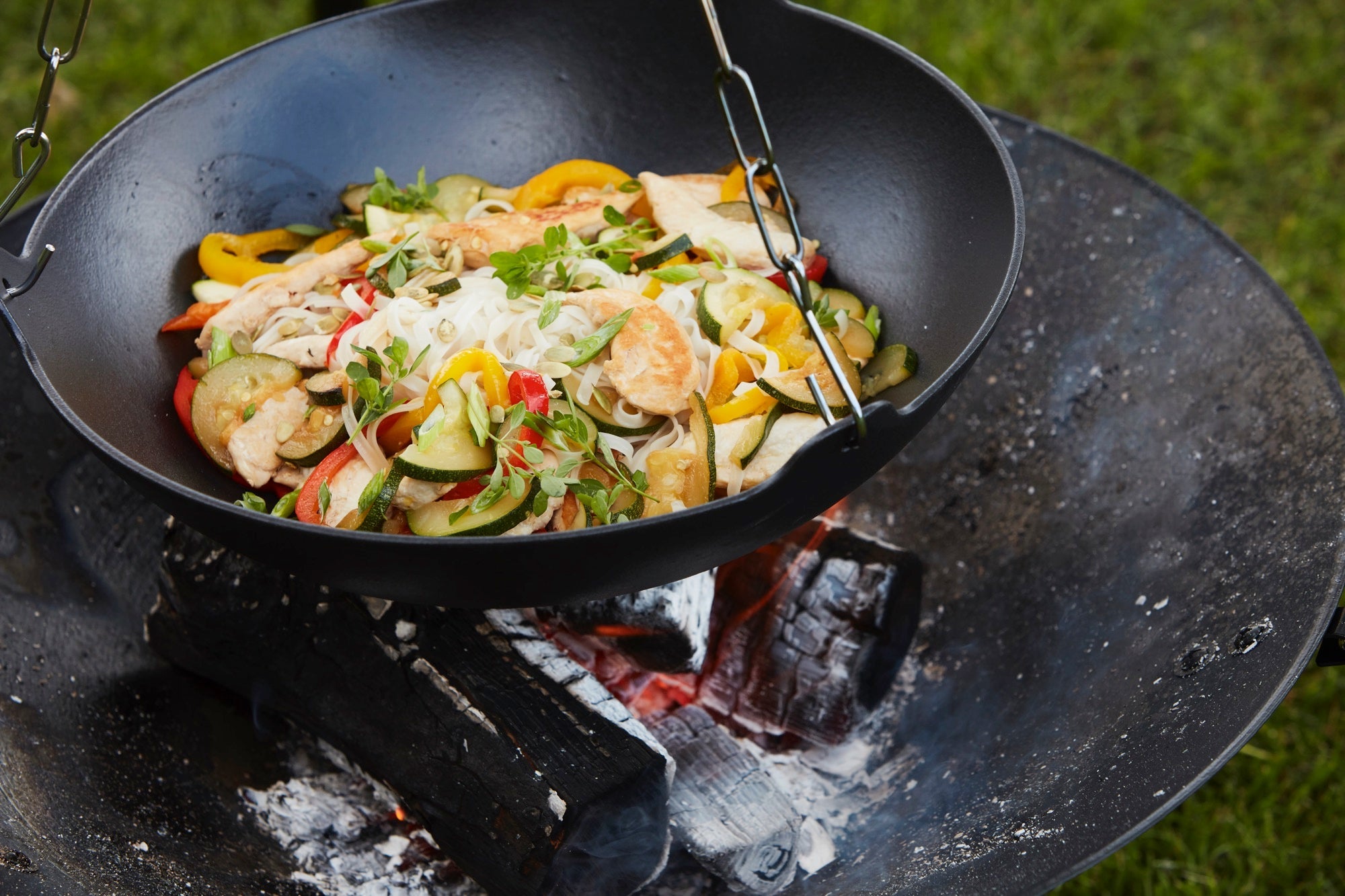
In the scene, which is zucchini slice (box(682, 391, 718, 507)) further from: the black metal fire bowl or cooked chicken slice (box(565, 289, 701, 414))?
the black metal fire bowl

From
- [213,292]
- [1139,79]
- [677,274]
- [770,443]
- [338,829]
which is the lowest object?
[338,829]

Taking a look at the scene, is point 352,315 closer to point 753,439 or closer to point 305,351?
point 305,351

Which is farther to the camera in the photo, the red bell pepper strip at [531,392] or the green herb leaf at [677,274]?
the green herb leaf at [677,274]

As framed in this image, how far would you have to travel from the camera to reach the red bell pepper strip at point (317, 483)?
7.73ft

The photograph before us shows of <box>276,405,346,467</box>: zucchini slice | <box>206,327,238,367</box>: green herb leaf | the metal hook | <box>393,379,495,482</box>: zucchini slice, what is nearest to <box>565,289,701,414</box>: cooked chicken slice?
<box>393,379,495,482</box>: zucchini slice

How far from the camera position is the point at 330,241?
9.97 feet

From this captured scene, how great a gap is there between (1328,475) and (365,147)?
2660 mm

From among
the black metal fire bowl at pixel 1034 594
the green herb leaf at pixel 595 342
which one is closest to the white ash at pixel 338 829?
the black metal fire bowl at pixel 1034 594

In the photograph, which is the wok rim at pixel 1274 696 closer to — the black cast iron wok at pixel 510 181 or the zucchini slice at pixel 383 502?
the black cast iron wok at pixel 510 181

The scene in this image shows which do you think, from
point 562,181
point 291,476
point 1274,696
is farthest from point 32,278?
point 1274,696

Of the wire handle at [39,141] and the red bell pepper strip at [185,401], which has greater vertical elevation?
the wire handle at [39,141]

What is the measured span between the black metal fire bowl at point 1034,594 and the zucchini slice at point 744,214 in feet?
2.80

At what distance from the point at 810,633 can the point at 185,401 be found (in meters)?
1.67

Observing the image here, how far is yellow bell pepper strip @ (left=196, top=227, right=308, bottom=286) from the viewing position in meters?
2.87
